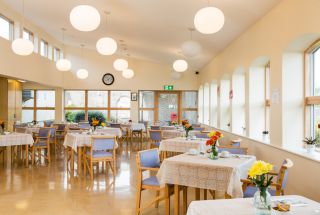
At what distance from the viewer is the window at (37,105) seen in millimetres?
12711

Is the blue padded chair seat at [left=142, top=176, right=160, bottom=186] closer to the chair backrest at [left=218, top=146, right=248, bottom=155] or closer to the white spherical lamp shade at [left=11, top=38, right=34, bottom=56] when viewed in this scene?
the chair backrest at [left=218, top=146, right=248, bottom=155]

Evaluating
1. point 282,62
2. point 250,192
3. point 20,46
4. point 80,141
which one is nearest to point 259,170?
point 250,192

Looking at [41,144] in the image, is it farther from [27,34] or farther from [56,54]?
[56,54]

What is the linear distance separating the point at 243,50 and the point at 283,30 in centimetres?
186

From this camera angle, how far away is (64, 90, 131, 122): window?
42.1 feet

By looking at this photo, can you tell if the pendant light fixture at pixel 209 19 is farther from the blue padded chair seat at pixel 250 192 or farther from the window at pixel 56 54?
the window at pixel 56 54

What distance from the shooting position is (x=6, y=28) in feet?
27.1

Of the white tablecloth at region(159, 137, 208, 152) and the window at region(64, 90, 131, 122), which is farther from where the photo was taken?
the window at region(64, 90, 131, 122)

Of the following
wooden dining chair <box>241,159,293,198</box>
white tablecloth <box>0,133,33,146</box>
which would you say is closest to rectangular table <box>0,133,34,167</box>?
white tablecloth <box>0,133,33,146</box>

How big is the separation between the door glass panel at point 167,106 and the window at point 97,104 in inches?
53.2

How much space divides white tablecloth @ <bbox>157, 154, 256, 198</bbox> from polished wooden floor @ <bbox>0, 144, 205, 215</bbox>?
0.68m

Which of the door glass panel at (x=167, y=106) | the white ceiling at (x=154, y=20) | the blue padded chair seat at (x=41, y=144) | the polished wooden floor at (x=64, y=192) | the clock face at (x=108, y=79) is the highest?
the white ceiling at (x=154, y=20)

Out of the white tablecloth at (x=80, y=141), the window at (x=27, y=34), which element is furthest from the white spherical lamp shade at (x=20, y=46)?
the window at (x=27, y=34)

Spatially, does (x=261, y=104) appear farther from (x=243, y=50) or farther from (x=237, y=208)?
(x=237, y=208)
